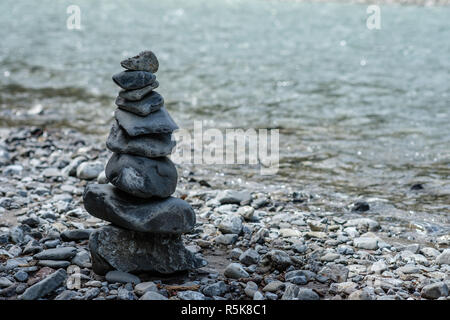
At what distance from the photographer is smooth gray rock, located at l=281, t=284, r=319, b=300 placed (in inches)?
241

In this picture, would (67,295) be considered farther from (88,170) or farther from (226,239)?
(88,170)

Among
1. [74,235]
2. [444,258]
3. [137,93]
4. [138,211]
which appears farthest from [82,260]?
[444,258]

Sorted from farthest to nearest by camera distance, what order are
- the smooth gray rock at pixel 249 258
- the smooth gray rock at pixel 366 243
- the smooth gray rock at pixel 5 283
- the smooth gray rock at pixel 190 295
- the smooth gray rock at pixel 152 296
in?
1. the smooth gray rock at pixel 366 243
2. the smooth gray rock at pixel 249 258
3. the smooth gray rock at pixel 5 283
4. the smooth gray rock at pixel 190 295
5. the smooth gray rock at pixel 152 296

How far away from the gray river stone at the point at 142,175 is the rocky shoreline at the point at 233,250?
0.93 m

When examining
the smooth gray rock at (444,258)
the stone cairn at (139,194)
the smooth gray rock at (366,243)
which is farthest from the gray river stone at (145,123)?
the smooth gray rock at (444,258)

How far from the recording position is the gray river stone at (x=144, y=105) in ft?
21.5

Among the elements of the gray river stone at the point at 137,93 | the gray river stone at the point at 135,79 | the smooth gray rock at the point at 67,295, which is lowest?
the smooth gray rock at the point at 67,295

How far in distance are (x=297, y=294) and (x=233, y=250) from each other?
4.77 feet

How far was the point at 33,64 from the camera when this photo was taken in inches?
938

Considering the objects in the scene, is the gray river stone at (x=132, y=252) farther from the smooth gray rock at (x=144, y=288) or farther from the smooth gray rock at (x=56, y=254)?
the smooth gray rock at (x=56, y=254)

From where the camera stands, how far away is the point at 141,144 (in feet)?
21.5

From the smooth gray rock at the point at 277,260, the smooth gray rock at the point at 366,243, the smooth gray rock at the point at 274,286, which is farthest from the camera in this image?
the smooth gray rock at the point at 366,243

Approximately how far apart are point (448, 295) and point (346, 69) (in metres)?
18.6

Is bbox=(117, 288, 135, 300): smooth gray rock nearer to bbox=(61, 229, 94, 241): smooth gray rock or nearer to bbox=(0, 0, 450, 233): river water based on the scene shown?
bbox=(61, 229, 94, 241): smooth gray rock
